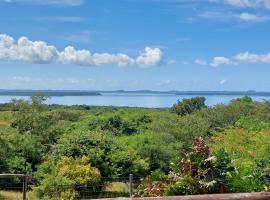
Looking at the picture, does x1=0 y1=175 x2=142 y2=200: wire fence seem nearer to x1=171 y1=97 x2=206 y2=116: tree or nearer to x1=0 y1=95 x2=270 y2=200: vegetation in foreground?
x1=0 y1=95 x2=270 y2=200: vegetation in foreground

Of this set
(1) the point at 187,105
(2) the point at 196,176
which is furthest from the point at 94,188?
(1) the point at 187,105

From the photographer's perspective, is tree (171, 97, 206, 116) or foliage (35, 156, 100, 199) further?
tree (171, 97, 206, 116)

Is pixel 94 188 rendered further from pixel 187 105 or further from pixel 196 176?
pixel 187 105

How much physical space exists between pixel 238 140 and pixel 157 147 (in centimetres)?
946

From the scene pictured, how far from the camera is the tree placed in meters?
73.1

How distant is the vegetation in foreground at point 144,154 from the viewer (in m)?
6.12

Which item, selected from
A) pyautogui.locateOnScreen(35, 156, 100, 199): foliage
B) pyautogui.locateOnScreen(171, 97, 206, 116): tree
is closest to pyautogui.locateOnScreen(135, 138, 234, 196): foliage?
pyautogui.locateOnScreen(35, 156, 100, 199): foliage

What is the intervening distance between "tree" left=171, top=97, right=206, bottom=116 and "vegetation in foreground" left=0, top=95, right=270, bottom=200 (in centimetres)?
1284

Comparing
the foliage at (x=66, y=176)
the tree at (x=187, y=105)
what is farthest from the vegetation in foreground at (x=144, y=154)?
the tree at (x=187, y=105)

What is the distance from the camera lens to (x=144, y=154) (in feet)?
114

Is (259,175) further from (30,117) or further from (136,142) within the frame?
(30,117)

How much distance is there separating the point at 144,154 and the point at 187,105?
39.8 meters

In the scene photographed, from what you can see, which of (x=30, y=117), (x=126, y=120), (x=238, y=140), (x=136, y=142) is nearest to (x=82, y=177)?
(x=238, y=140)

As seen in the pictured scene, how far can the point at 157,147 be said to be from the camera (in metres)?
34.8
